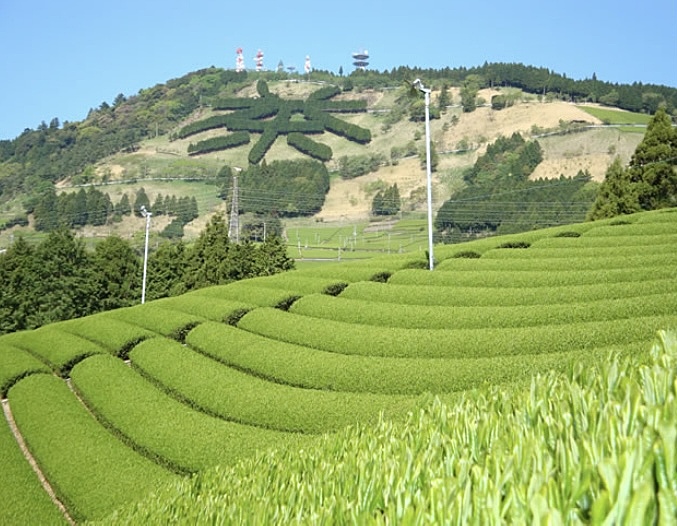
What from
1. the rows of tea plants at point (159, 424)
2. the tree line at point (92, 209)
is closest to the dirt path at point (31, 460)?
the rows of tea plants at point (159, 424)

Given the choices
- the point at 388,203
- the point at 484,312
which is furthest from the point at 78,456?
the point at 388,203

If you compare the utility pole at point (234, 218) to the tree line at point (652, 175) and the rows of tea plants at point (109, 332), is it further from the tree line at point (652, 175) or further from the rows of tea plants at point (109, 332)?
the tree line at point (652, 175)

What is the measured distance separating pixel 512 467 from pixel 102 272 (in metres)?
55.8

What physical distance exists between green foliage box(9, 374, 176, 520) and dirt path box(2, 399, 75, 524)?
0.72 ft

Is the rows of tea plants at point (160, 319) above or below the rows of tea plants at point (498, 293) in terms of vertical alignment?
below

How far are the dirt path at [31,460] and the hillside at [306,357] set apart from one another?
0.11 meters

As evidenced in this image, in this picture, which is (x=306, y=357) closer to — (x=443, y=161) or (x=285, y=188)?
(x=285, y=188)

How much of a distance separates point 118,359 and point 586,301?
1758 centimetres

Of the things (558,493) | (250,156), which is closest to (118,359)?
(558,493)

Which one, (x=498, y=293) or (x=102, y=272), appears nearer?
(x=498, y=293)

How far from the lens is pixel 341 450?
706 centimetres

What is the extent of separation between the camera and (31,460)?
19.7 metres

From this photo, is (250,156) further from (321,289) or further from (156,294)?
(321,289)

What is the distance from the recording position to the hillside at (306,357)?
1578 centimetres
